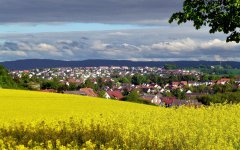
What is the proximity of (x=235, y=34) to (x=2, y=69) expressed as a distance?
6691 cm

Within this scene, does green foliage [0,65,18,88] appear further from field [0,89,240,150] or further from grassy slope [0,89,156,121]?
field [0,89,240,150]

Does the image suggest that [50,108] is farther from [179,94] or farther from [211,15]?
[179,94]

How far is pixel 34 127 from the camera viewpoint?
17781mm

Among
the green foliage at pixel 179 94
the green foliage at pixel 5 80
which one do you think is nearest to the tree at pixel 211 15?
the green foliage at pixel 5 80

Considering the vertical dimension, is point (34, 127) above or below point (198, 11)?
below

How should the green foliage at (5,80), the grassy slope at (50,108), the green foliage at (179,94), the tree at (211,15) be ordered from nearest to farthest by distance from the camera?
the tree at (211,15) → the grassy slope at (50,108) → the green foliage at (5,80) → the green foliage at (179,94)

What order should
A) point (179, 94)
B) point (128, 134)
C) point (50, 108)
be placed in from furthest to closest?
point (179, 94), point (50, 108), point (128, 134)

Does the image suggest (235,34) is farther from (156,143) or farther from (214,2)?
(156,143)

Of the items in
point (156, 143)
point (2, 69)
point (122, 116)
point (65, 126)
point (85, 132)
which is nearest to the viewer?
point (156, 143)

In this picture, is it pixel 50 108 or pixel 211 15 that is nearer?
pixel 211 15

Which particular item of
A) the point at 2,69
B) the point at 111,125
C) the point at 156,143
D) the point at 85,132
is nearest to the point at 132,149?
the point at 156,143

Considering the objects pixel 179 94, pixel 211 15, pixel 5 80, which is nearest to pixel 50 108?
pixel 211 15

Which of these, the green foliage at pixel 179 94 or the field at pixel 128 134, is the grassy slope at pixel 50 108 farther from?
the green foliage at pixel 179 94

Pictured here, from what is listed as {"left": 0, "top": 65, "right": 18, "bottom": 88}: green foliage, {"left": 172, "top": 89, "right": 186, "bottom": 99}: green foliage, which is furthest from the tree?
{"left": 172, "top": 89, "right": 186, "bottom": 99}: green foliage
